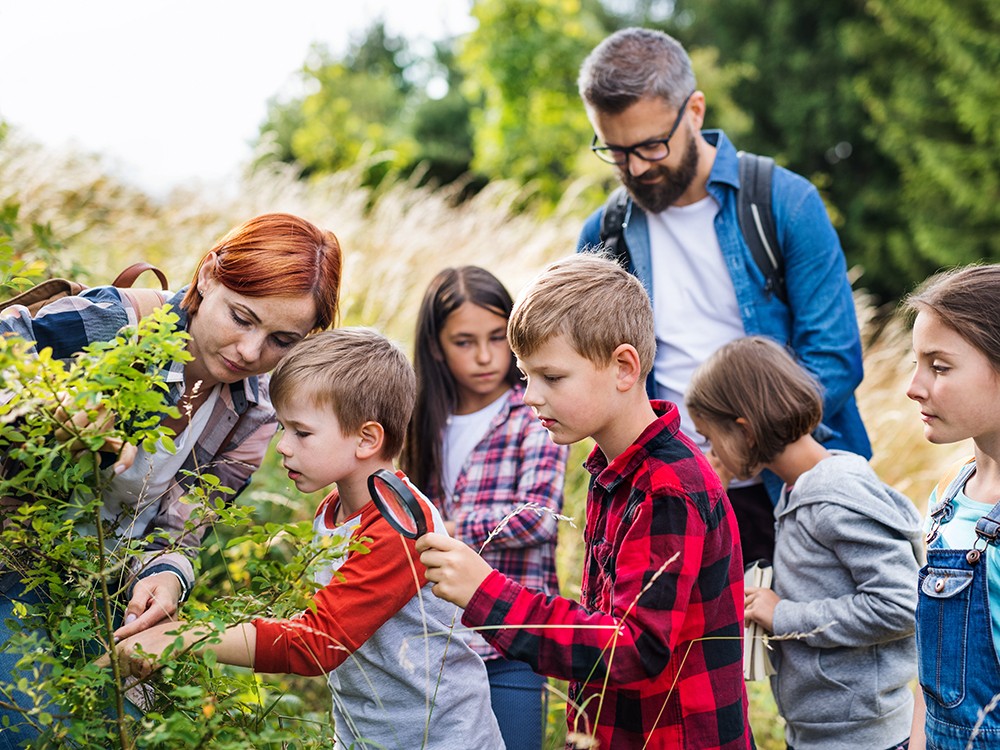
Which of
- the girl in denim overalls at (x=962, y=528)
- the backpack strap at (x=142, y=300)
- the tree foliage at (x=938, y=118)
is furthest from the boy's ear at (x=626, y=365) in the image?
the tree foliage at (x=938, y=118)

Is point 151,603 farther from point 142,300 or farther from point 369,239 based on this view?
point 369,239

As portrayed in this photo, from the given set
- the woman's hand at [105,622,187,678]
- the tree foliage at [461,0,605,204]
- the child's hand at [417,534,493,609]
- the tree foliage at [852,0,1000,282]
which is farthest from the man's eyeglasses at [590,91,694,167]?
the tree foliage at [852,0,1000,282]

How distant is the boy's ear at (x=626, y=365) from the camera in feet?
7.06

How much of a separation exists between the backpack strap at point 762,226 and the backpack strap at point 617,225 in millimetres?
447

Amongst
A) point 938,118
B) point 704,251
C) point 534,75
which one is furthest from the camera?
point 938,118

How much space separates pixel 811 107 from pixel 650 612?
15.7 m

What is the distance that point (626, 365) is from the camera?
217 cm

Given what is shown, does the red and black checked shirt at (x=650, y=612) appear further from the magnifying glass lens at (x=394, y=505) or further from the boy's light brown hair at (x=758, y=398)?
the boy's light brown hair at (x=758, y=398)

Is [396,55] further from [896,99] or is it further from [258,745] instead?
[258,745]

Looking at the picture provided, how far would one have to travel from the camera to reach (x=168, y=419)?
2.70 meters

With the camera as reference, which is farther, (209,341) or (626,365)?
(209,341)

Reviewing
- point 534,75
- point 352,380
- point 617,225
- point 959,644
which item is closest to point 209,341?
point 352,380

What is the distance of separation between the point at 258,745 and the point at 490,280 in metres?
2.03

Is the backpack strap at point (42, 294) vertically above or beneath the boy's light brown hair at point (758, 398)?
above
